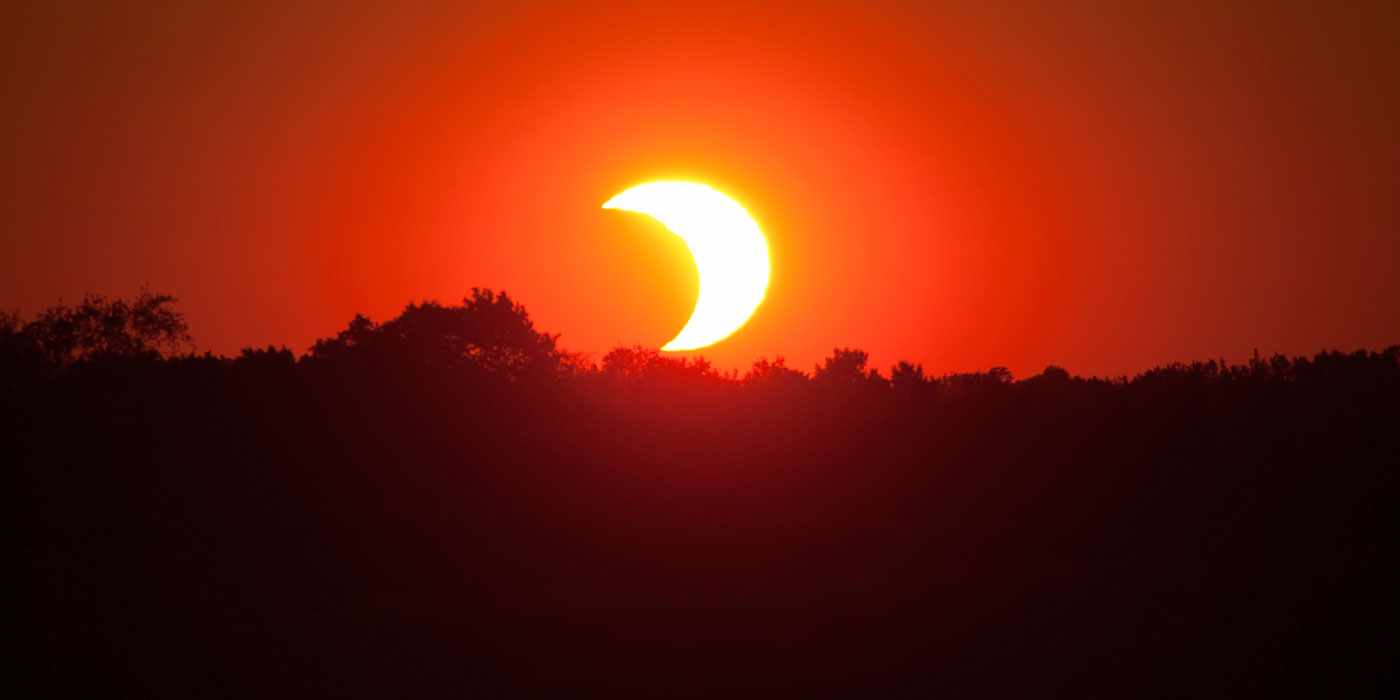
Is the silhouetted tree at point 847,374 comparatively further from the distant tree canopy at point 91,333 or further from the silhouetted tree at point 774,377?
the distant tree canopy at point 91,333

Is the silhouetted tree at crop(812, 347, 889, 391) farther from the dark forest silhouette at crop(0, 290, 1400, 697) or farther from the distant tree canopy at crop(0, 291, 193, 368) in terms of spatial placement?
the distant tree canopy at crop(0, 291, 193, 368)

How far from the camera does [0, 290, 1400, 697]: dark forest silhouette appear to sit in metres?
27.7

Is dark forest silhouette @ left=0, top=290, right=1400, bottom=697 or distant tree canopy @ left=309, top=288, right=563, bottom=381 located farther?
distant tree canopy @ left=309, top=288, right=563, bottom=381

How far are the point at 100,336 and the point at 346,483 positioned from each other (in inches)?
636

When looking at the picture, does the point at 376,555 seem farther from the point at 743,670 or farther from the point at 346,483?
the point at 743,670

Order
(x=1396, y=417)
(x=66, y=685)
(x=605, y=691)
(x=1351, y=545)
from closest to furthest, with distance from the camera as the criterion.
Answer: (x=66, y=685)
(x=605, y=691)
(x=1351, y=545)
(x=1396, y=417)

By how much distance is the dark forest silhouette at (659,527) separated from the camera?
2769 centimetres

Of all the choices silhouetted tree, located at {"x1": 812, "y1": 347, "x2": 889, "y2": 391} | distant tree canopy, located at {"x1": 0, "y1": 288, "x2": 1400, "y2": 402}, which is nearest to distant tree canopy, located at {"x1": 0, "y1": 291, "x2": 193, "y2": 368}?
distant tree canopy, located at {"x1": 0, "y1": 288, "x2": 1400, "y2": 402}

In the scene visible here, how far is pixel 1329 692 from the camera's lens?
27453mm

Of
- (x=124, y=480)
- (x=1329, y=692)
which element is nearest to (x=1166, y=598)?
(x=1329, y=692)

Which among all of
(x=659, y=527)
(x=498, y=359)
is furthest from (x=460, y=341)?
(x=659, y=527)

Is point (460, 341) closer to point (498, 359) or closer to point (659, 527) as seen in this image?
point (498, 359)

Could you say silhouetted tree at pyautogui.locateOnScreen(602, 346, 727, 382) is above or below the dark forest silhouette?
above

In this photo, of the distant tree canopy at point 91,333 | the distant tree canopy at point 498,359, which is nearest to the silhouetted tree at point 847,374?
the distant tree canopy at point 498,359
